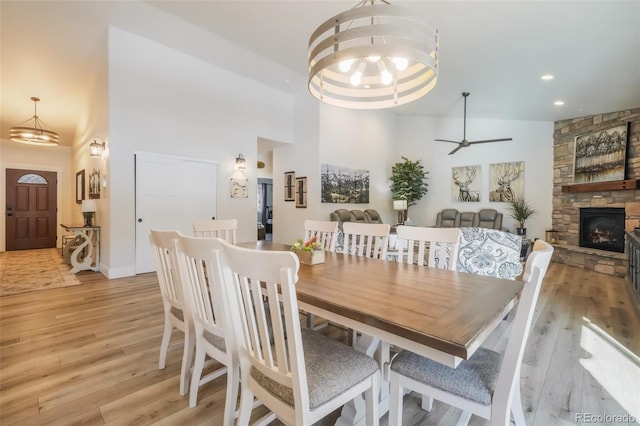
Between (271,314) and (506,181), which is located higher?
(506,181)

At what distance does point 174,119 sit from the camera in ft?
16.3

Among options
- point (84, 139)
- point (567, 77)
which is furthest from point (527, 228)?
point (84, 139)

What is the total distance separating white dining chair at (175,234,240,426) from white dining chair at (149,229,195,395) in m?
0.08

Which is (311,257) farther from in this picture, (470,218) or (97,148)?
(470,218)

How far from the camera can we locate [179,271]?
5.30ft

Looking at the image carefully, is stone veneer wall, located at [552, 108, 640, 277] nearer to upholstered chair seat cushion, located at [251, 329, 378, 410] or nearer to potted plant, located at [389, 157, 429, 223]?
potted plant, located at [389, 157, 429, 223]

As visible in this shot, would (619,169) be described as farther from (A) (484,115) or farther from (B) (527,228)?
(A) (484,115)

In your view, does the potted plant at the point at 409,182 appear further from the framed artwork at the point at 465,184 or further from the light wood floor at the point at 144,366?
the light wood floor at the point at 144,366

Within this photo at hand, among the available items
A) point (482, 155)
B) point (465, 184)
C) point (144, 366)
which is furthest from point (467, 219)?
point (144, 366)

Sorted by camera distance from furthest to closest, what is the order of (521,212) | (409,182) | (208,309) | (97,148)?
(409,182) → (521,212) → (97,148) → (208,309)

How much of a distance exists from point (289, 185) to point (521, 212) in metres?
5.22

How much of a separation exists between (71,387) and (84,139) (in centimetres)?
606

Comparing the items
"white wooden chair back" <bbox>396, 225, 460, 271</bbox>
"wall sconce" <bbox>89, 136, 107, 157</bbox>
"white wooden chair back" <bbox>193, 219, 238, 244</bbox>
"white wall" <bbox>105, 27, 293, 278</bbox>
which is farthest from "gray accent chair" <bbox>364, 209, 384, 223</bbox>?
"wall sconce" <bbox>89, 136, 107, 157</bbox>

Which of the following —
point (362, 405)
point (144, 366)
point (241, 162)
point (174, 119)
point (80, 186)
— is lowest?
point (144, 366)
